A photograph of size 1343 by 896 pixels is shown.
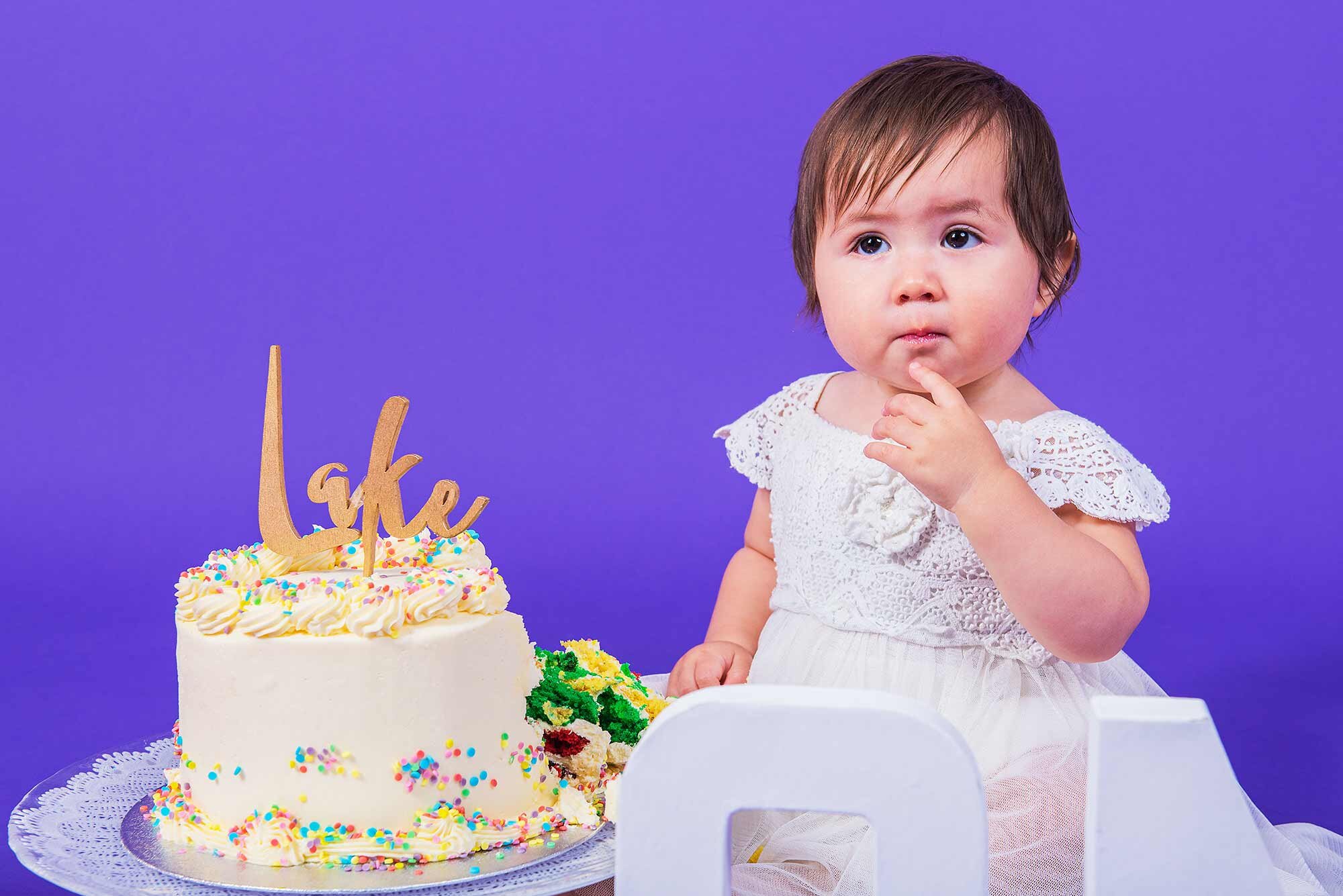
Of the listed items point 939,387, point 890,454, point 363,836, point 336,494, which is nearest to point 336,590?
point 336,494

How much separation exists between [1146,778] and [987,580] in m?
1.01

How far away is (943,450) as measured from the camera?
2174 mm

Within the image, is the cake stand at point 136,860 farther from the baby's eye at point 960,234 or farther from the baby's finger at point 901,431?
the baby's eye at point 960,234

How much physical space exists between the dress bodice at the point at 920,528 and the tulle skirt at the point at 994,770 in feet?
0.13

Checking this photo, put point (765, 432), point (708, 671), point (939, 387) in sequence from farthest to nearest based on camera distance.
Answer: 1. point (765, 432)
2. point (708, 671)
3. point (939, 387)

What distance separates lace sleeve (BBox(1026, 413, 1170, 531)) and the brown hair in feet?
0.87

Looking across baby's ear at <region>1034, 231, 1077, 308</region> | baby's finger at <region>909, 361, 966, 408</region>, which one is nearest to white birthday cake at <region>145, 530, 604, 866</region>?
baby's finger at <region>909, 361, 966, 408</region>

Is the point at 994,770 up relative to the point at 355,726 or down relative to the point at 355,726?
down

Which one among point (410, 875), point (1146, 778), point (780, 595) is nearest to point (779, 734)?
point (1146, 778)

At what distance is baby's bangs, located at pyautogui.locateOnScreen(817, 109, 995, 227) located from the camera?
2.41m

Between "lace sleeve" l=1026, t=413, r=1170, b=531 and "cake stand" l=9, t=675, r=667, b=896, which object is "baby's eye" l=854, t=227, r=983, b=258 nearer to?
"lace sleeve" l=1026, t=413, r=1170, b=531

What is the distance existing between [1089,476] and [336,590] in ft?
3.91

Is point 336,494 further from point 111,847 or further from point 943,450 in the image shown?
point 943,450

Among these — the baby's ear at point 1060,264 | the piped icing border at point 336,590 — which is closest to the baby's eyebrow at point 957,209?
the baby's ear at point 1060,264
